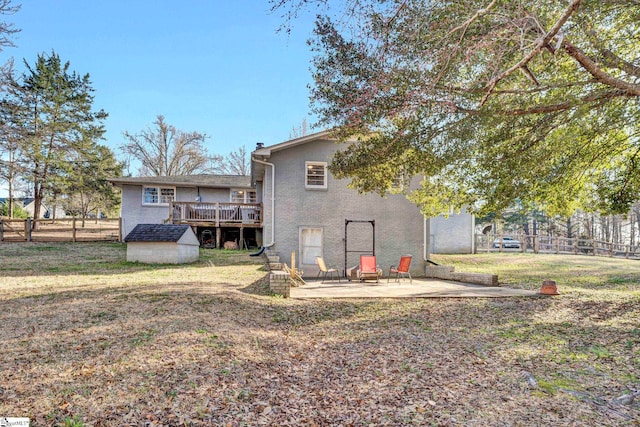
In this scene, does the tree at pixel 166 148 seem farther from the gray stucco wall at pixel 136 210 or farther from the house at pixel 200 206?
the gray stucco wall at pixel 136 210

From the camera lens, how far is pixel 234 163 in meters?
39.9

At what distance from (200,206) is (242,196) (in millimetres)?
3931

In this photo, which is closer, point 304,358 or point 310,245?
point 304,358

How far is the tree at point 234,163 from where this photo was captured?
39.3 meters

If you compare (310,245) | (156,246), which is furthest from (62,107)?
(310,245)

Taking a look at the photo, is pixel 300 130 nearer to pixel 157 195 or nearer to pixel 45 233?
pixel 157 195

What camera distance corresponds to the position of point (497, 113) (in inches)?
281

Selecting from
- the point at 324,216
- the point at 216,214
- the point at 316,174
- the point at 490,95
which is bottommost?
the point at 324,216

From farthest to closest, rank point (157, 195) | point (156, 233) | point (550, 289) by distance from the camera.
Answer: point (157, 195)
point (156, 233)
point (550, 289)

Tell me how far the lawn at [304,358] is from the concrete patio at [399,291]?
1.91 ft

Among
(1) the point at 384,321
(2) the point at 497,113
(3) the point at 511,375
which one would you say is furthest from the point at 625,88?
(1) the point at 384,321

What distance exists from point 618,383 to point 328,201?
1033 centimetres

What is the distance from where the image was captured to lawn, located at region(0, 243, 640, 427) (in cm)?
325

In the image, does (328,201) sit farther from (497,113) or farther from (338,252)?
(497,113)
